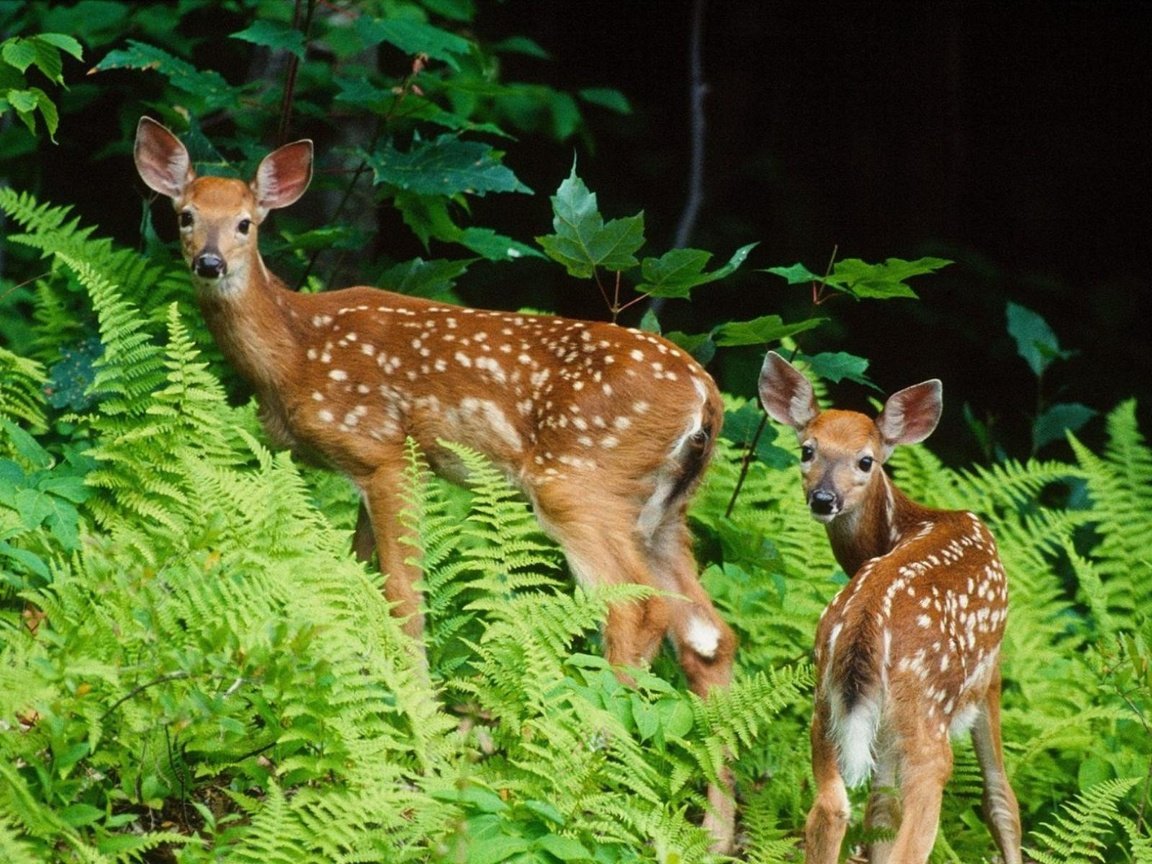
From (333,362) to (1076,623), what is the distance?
3.14 m

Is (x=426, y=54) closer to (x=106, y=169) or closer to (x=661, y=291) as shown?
(x=661, y=291)

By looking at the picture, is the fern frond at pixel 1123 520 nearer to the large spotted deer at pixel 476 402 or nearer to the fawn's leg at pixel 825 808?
the large spotted deer at pixel 476 402

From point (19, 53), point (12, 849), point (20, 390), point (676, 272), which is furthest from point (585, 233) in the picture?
point (12, 849)

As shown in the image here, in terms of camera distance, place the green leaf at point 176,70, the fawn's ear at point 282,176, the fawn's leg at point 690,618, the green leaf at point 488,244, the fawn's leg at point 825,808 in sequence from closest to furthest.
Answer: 1. the fawn's leg at point 825,808
2. the fawn's leg at point 690,618
3. the green leaf at point 176,70
4. the fawn's ear at point 282,176
5. the green leaf at point 488,244

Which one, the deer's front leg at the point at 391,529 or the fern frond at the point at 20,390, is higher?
the fern frond at the point at 20,390

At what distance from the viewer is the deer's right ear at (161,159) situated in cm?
582

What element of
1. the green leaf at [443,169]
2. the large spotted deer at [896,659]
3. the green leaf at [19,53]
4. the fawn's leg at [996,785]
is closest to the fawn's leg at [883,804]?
the large spotted deer at [896,659]

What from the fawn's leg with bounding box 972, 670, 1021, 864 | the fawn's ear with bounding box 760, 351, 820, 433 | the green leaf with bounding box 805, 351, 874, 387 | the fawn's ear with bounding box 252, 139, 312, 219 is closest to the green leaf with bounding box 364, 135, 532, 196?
the fawn's ear with bounding box 252, 139, 312, 219

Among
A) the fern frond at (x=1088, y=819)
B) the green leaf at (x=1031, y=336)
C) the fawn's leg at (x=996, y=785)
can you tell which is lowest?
the green leaf at (x=1031, y=336)

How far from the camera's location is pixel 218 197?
19.0ft

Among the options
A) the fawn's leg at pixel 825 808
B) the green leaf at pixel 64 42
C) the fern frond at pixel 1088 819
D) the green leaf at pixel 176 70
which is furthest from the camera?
the green leaf at pixel 176 70

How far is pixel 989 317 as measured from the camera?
33.4 ft

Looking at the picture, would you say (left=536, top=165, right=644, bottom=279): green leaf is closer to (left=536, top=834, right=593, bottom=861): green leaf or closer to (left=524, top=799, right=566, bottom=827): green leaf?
(left=524, top=799, right=566, bottom=827): green leaf

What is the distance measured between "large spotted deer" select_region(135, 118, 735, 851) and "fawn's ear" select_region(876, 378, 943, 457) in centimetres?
57
